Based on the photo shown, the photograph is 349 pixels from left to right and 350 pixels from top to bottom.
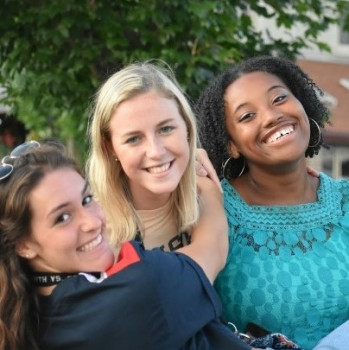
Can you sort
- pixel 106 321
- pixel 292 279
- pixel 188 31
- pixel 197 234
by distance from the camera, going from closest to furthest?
1. pixel 106 321
2. pixel 197 234
3. pixel 292 279
4. pixel 188 31

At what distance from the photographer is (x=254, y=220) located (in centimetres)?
285

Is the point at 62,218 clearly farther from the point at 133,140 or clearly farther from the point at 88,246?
the point at 133,140

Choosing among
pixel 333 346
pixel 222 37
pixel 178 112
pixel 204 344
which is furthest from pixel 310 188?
pixel 222 37

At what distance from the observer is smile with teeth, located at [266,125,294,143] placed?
2.84 metres

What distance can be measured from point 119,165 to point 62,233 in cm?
58

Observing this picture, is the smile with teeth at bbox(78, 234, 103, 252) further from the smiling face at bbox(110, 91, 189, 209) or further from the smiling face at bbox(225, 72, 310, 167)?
the smiling face at bbox(225, 72, 310, 167)

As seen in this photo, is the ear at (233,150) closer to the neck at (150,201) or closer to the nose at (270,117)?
the nose at (270,117)

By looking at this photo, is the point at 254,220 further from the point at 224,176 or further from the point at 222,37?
the point at 222,37

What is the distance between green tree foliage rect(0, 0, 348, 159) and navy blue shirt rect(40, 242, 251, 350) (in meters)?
3.65

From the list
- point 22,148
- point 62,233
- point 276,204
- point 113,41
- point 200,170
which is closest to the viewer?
point 62,233

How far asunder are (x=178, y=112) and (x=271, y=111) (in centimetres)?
39

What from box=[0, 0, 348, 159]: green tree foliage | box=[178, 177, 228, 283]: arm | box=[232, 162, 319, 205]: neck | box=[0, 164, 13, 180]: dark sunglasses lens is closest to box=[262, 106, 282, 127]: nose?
box=[232, 162, 319, 205]: neck

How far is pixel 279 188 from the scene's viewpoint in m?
2.97

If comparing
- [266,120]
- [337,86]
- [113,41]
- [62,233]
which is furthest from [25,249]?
[337,86]
